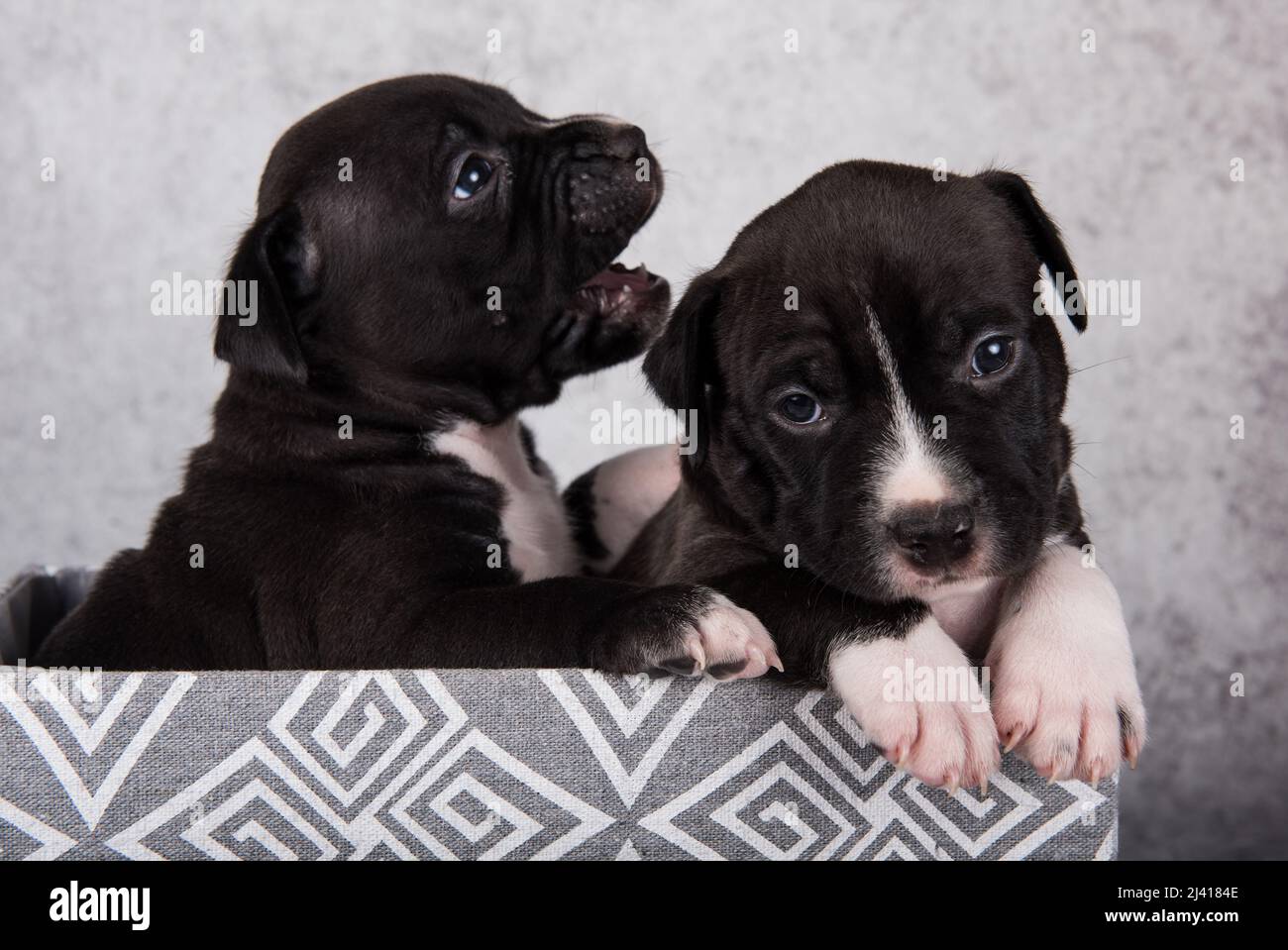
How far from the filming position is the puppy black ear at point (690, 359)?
3.25 m

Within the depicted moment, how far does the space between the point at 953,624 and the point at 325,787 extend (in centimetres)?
131

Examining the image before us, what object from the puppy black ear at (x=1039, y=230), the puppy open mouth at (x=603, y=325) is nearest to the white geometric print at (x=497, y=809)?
the puppy open mouth at (x=603, y=325)

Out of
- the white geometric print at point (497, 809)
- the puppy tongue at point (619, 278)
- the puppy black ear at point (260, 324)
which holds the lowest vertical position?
the white geometric print at point (497, 809)

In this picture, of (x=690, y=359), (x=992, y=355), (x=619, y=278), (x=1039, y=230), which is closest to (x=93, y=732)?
(x=690, y=359)

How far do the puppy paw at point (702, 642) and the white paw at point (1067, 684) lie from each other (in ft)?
1.43

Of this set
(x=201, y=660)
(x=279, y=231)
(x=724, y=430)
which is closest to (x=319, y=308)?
(x=279, y=231)

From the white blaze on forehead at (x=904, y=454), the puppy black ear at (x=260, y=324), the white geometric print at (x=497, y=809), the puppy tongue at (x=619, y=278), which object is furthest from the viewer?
the puppy tongue at (x=619, y=278)

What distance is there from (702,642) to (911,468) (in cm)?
49

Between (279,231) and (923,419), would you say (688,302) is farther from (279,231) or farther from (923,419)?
(279,231)

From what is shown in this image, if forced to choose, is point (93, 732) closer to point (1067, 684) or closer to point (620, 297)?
point (620, 297)

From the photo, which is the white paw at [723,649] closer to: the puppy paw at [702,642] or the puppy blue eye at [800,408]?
the puppy paw at [702,642]

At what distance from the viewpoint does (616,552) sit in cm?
450

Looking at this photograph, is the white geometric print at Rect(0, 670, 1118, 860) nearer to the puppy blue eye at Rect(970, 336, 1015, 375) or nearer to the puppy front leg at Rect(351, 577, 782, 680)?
the puppy front leg at Rect(351, 577, 782, 680)

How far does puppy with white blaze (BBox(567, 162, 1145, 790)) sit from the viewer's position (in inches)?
109
